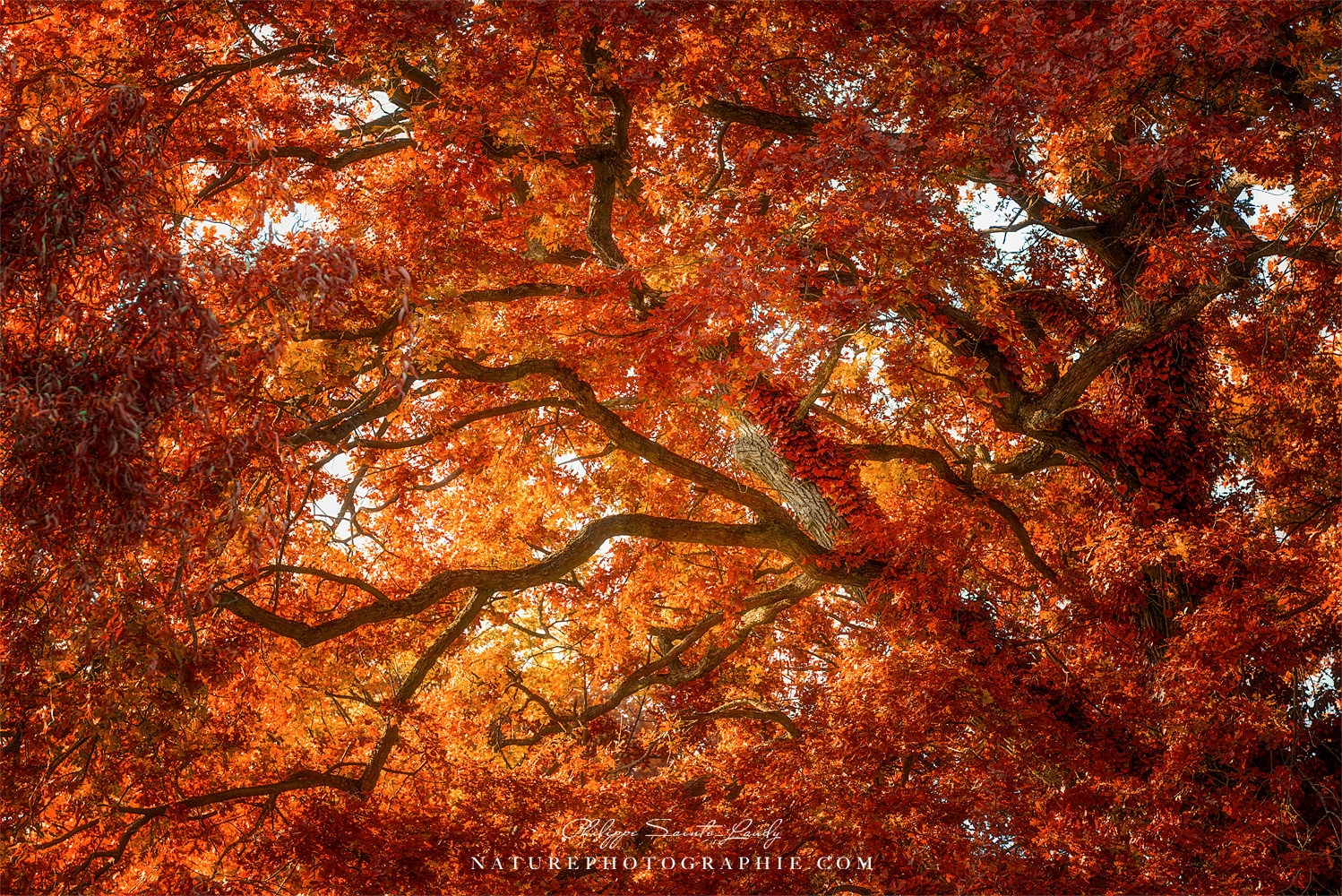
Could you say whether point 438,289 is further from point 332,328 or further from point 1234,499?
point 1234,499

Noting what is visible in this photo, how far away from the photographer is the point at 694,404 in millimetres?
10055

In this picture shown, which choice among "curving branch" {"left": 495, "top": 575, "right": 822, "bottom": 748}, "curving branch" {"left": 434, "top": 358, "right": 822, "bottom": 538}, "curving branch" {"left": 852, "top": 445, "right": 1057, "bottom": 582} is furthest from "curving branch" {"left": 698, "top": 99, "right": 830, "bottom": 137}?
"curving branch" {"left": 495, "top": 575, "right": 822, "bottom": 748}

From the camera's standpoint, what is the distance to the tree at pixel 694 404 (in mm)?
4492

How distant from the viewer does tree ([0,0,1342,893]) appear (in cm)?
449

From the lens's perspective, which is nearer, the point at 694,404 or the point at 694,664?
the point at 694,404

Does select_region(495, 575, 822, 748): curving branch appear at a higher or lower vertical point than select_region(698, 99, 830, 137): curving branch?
lower

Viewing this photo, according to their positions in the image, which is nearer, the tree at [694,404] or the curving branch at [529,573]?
the tree at [694,404]

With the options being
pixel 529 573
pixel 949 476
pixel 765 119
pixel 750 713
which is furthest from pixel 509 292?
pixel 750 713

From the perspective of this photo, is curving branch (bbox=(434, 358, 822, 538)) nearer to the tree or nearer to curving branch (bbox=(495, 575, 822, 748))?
the tree

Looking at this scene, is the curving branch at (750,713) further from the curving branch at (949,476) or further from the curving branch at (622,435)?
the curving branch at (949,476)

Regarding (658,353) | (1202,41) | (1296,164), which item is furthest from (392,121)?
(1296,164)

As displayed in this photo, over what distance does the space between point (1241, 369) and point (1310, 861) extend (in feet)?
19.7
